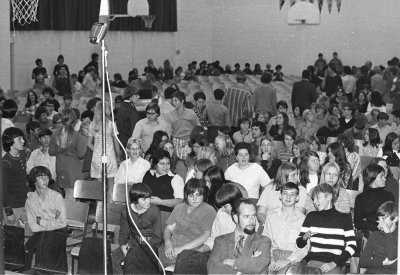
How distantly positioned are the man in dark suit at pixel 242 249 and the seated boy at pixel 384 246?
0.79 metres

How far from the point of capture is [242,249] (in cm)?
611

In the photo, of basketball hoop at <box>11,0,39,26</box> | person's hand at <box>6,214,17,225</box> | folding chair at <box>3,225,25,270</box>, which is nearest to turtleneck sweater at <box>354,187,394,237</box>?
folding chair at <box>3,225,25,270</box>

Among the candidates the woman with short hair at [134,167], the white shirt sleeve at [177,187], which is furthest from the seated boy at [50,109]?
the white shirt sleeve at [177,187]

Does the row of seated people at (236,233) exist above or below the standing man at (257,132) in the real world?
below

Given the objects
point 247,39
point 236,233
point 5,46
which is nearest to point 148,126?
point 236,233

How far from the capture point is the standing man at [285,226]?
657 centimetres

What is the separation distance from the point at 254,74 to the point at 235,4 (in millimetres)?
4728

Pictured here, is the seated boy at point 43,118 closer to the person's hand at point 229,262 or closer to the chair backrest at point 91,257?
the chair backrest at point 91,257

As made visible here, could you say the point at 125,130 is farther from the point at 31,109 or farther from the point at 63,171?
the point at 31,109

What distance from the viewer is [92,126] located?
9391mm

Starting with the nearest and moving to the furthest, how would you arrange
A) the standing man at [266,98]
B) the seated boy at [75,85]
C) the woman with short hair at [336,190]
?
the woman with short hair at [336,190]
the standing man at [266,98]
the seated boy at [75,85]

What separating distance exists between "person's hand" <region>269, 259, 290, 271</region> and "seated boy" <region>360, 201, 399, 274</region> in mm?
550

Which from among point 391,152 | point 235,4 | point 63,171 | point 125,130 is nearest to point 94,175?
point 63,171

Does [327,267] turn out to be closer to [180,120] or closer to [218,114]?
[180,120]
